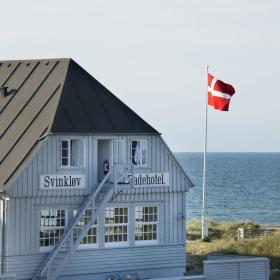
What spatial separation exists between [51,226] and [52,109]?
4589 millimetres

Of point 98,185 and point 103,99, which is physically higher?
point 103,99

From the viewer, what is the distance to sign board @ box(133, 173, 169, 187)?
43.1 meters

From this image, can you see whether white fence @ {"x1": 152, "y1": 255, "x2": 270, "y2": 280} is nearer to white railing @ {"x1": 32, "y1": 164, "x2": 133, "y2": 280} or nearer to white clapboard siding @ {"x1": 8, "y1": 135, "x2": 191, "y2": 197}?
white railing @ {"x1": 32, "y1": 164, "x2": 133, "y2": 280}

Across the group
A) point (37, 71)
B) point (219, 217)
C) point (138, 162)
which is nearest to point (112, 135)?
point (138, 162)

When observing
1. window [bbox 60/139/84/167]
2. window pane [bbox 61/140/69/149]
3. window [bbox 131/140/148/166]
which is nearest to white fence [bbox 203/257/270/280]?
window [bbox 131/140/148/166]

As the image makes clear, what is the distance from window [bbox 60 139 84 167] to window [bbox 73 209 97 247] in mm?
1916

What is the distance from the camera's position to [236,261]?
40562 millimetres

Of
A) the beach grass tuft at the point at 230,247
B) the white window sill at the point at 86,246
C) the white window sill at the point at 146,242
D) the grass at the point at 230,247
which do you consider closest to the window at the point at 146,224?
the white window sill at the point at 146,242

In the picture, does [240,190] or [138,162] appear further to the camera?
[240,190]

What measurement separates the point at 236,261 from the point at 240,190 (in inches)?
4508

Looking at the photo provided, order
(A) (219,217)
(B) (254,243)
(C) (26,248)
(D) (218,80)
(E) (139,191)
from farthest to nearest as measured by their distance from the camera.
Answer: (A) (219,217) < (D) (218,80) < (B) (254,243) < (E) (139,191) < (C) (26,248)

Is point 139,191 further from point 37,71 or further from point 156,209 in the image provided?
point 37,71

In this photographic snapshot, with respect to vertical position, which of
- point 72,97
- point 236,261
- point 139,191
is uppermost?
point 72,97

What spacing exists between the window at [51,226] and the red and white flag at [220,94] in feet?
53.1
